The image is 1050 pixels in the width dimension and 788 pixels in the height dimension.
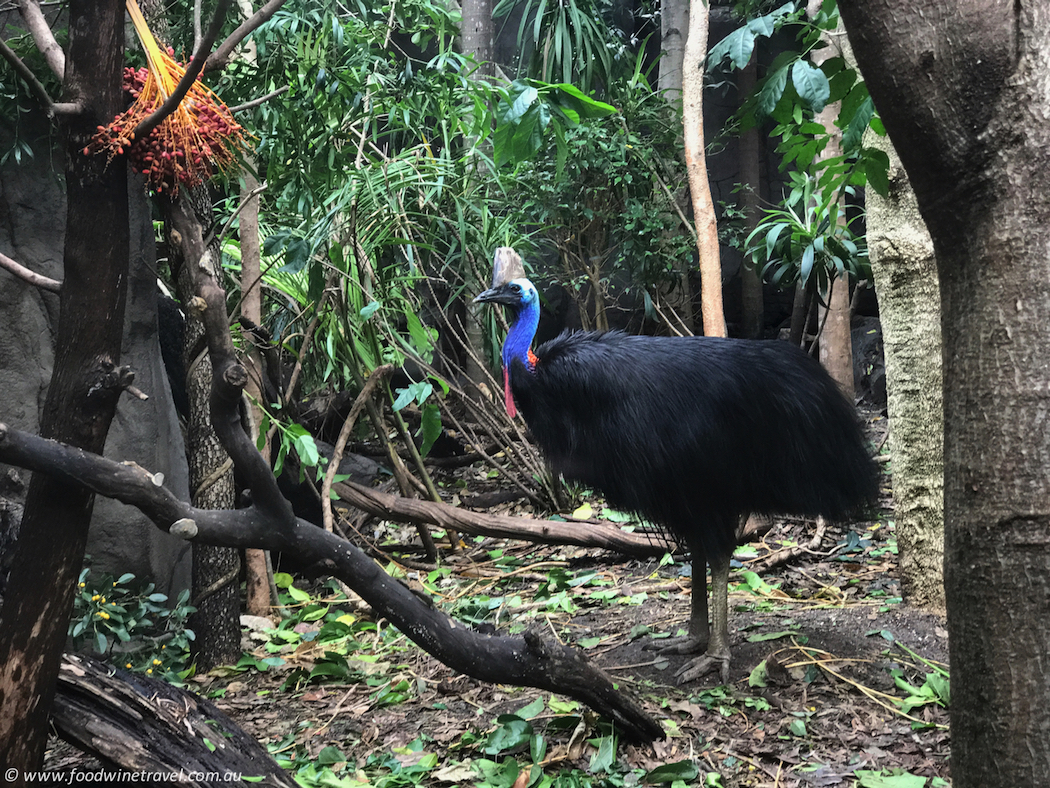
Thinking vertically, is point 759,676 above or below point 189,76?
below

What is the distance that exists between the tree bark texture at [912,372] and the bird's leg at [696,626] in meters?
0.89

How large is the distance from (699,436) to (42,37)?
2213 millimetres

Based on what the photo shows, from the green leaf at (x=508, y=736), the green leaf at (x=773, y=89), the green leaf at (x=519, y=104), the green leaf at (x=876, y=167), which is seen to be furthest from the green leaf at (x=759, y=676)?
the green leaf at (x=519, y=104)

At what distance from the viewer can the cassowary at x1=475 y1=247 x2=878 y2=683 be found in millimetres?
3021

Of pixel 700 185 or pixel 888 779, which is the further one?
pixel 700 185

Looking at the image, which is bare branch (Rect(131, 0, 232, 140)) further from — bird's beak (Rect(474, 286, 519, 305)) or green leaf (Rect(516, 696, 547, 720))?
green leaf (Rect(516, 696, 547, 720))

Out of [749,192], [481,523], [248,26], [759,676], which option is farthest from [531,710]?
[749,192]

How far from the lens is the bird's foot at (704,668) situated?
2994mm

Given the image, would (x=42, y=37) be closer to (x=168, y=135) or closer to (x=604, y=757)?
(x=168, y=135)

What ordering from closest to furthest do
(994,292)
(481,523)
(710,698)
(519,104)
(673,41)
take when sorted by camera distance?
(994,292) → (519,104) → (710,698) → (481,523) → (673,41)

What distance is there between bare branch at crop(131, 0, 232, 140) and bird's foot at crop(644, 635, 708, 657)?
2.40 meters

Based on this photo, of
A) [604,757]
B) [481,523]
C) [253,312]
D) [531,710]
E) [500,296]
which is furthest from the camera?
[481,523]

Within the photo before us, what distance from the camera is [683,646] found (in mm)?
3195

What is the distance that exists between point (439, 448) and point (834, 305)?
276 cm
